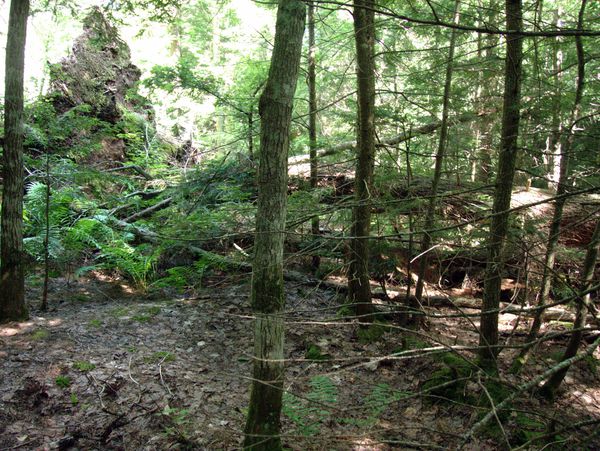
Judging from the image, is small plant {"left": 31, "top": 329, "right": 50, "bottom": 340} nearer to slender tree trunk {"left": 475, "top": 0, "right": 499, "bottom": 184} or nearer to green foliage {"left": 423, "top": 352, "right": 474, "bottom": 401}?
green foliage {"left": 423, "top": 352, "right": 474, "bottom": 401}

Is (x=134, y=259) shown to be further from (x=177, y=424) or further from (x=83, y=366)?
(x=177, y=424)

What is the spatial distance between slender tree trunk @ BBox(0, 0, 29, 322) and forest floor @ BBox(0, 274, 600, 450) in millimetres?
488

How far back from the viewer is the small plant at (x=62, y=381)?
4.90m

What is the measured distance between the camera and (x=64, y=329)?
243 inches

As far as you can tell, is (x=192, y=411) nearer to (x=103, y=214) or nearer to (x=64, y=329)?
(x=64, y=329)

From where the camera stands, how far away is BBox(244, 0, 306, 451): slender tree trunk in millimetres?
3318

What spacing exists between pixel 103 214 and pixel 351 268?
5893mm

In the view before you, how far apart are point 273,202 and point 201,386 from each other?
2.92 m

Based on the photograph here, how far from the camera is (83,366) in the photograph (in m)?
5.25

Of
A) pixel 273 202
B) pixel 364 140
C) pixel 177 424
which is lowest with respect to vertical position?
pixel 177 424

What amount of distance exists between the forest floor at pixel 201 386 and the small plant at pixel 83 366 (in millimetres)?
12

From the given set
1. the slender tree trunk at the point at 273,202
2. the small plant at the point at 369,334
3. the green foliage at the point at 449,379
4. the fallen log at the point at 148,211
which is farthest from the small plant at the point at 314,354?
the fallen log at the point at 148,211

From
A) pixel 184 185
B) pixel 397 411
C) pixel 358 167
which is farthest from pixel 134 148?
pixel 397 411

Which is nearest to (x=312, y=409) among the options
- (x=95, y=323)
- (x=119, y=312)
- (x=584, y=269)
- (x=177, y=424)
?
(x=177, y=424)
